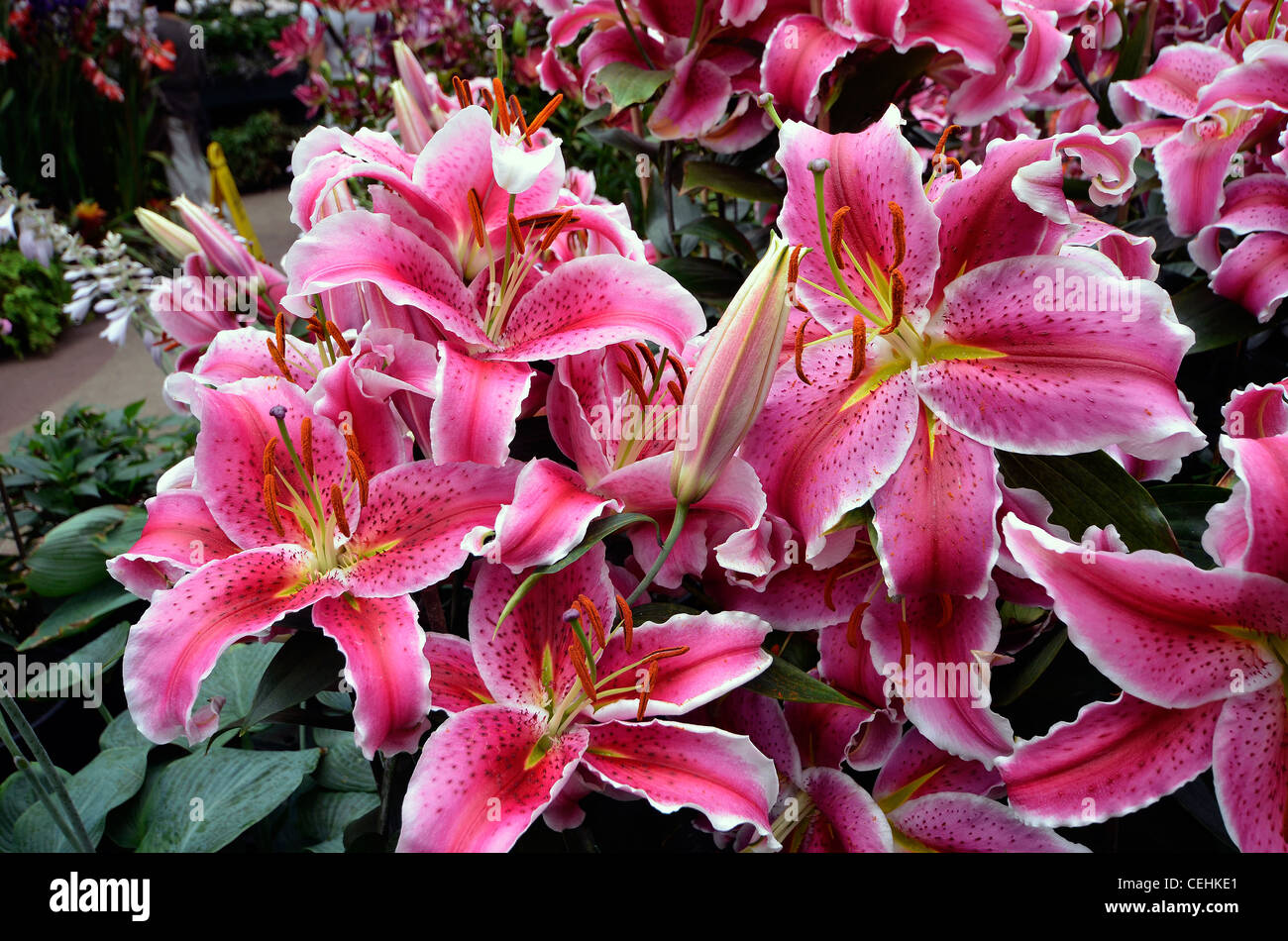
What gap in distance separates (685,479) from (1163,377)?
0.24m

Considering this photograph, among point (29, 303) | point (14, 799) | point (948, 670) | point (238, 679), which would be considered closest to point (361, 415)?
point (948, 670)

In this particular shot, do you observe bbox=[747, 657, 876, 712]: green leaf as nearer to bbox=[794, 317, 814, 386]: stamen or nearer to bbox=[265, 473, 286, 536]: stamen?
bbox=[794, 317, 814, 386]: stamen

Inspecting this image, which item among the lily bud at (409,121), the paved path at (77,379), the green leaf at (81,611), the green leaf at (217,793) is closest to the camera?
the lily bud at (409,121)

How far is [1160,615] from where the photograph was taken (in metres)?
0.47

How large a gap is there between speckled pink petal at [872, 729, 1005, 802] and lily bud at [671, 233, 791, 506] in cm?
23

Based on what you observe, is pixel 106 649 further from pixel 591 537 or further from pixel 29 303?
pixel 29 303

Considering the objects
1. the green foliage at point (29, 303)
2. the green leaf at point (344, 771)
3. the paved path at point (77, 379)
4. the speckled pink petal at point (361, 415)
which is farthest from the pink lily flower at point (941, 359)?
the green foliage at point (29, 303)

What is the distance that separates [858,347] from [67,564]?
4.37ft

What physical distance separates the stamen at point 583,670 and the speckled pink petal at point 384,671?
76 millimetres

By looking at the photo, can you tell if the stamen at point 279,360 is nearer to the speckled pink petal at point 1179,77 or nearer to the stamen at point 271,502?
the stamen at point 271,502

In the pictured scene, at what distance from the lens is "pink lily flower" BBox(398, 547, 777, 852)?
1.57 ft

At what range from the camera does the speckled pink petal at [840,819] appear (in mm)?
559

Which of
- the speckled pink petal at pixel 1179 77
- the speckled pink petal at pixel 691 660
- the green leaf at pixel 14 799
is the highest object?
the speckled pink petal at pixel 1179 77
